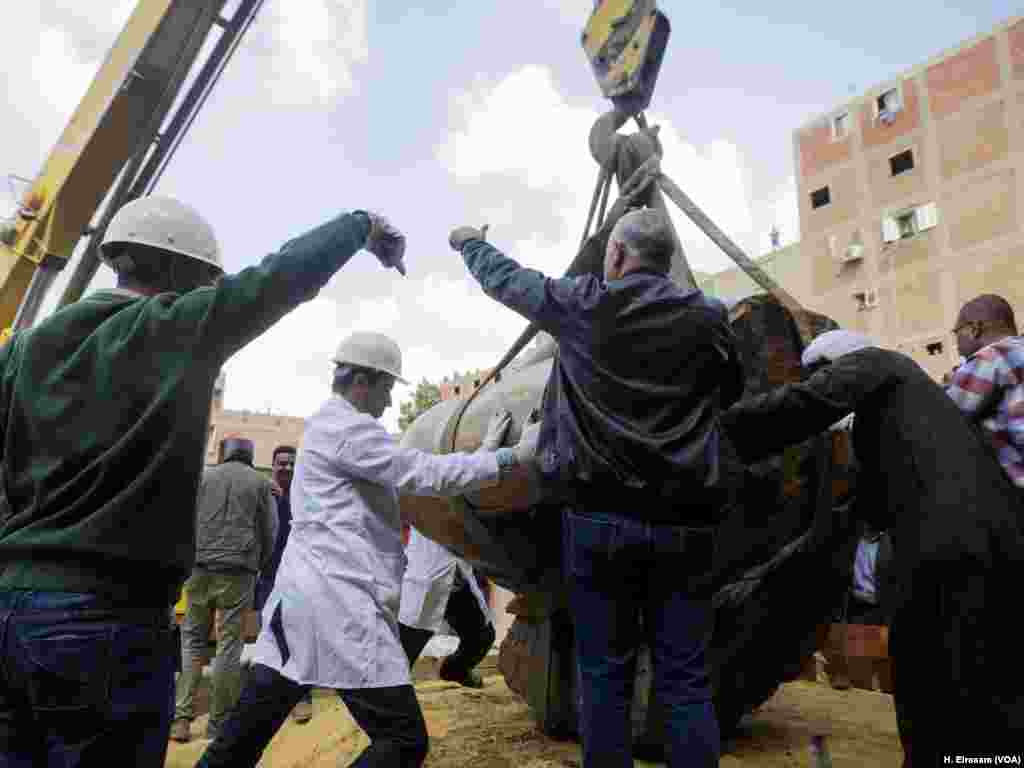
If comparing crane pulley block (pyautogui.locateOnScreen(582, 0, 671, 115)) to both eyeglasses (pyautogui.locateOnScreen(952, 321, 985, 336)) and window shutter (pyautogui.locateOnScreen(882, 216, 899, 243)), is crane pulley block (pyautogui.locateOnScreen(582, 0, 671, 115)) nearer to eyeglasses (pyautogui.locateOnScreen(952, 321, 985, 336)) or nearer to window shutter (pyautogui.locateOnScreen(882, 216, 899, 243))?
eyeglasses (pyautogui.locateOnScreen(952, 321, 985, 336))

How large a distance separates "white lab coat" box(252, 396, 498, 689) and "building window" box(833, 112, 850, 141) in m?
24.5

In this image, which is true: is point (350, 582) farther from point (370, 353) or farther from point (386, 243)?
point (386, 243)

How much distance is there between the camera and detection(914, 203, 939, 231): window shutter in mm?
20750

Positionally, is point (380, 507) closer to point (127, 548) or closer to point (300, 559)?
point (300, 559)

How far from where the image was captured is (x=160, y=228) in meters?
1.78

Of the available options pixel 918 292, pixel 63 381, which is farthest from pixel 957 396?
pixel 918 292

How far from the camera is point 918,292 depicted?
68.0ft

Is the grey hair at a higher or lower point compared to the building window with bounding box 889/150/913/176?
lower

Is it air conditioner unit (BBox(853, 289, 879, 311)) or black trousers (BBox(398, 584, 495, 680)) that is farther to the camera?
air conditioner unit (BBox(853, 289, 879, 311))

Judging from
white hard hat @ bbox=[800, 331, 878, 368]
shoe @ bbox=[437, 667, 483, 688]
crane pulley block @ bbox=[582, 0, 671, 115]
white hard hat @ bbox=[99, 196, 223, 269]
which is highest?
crane pulley block @ bbox=[582, 0, 671, 115]

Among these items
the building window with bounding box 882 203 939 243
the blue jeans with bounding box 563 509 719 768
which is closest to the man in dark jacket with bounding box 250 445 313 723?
the blue jeans with bounding box 563 509 719 768

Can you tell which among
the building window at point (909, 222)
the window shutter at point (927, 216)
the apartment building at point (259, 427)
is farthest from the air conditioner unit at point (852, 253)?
the apartment building at point (259, 427)

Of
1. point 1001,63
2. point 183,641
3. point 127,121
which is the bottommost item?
point 183,641

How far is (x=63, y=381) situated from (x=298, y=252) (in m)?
0.55
